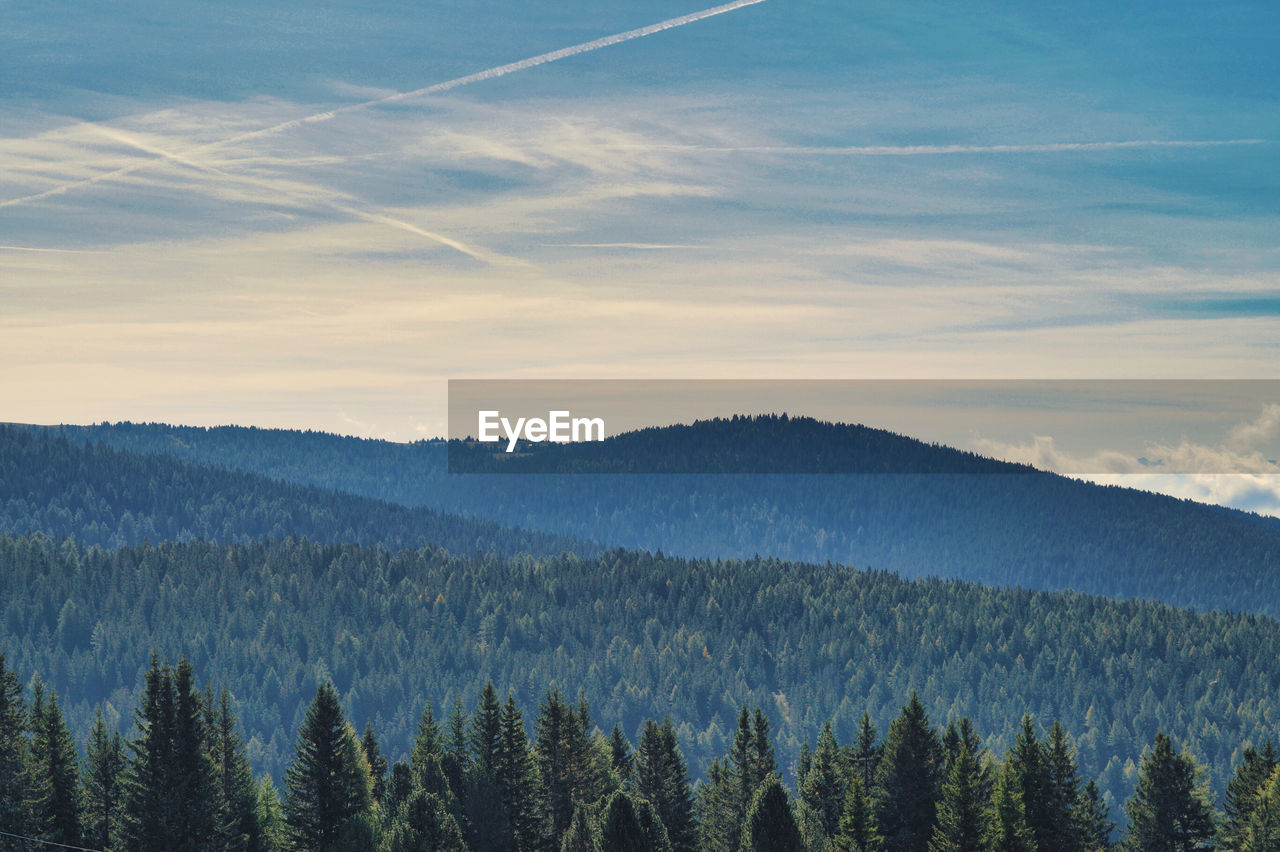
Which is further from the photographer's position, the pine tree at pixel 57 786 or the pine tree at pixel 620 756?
the pine tree at pixel 620 756

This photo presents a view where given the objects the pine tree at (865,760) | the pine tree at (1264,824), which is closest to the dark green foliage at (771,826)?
the pine tree at (865,760)

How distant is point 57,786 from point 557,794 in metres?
26.7

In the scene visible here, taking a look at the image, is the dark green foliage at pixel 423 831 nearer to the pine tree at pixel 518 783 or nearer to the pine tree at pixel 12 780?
the pine tree at pixel 518 783

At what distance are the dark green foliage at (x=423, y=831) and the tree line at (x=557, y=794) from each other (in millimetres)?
107

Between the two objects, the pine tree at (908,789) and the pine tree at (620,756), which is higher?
the pine tree at (908,789)

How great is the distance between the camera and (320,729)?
69.2 meters

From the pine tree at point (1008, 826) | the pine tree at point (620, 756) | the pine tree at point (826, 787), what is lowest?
the pine tree at point (620, 756)

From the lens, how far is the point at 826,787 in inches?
3083

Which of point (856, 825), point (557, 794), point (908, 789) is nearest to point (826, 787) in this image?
point (908, 789)

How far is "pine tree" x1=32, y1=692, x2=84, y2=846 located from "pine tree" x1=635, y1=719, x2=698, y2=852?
30.3 metres

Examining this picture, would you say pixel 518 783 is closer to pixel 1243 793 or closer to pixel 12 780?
pixel 12 780

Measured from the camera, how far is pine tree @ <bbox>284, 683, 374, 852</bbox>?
225ft

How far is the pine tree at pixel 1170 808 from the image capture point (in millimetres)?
71562

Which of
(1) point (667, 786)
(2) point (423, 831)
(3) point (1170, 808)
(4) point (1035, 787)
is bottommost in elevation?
(1) point (667, 786)
